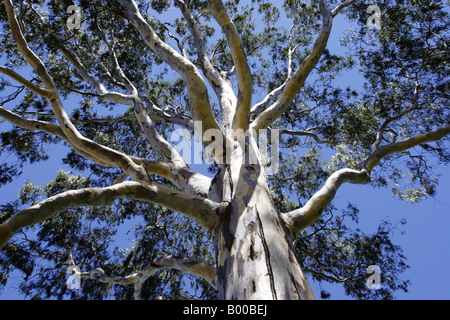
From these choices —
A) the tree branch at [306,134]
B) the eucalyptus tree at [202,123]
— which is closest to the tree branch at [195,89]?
the eucalyptus tree at [202,123]

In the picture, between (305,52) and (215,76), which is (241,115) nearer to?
(215,76)

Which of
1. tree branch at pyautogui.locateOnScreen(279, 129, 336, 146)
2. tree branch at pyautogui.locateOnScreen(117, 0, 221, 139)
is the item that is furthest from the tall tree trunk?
tree branch at pyautogui.locateOnScreen(279, 129, 336, 146)

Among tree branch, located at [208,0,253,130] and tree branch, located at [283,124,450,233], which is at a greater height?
tree branch, located at [208,0,253,130]

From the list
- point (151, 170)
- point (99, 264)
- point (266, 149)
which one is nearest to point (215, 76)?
point (151, 170)

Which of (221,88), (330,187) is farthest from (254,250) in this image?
(221,88)

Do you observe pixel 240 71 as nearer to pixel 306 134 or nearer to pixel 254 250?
pixel 254 250

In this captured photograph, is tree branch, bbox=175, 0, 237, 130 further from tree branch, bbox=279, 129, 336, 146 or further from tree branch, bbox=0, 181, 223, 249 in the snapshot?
tree branch, bbox=279, 129, 336, 146

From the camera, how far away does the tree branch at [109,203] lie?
66.5 inches

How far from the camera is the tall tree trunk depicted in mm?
1589

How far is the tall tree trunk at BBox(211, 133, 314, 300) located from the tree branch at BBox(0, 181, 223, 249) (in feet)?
0.49

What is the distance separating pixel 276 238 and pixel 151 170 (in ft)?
5.32

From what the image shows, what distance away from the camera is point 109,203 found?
2041 mm

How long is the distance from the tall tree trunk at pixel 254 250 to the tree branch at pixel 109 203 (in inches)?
5.8
